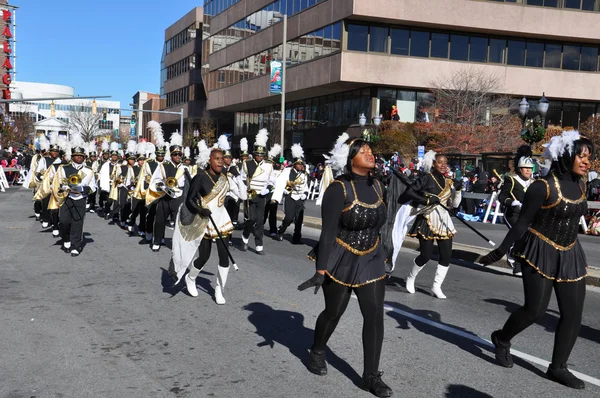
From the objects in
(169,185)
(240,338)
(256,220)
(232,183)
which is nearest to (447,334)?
(240,338)

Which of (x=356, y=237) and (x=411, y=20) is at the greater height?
(x=411, y=20)

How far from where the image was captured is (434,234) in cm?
790

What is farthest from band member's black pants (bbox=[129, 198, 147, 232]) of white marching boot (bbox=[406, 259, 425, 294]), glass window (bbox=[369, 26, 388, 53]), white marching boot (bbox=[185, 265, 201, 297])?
glass window (bbox=[369, 26, 388, 53])

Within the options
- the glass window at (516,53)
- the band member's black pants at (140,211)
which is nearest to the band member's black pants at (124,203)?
the band member's black pants at (140,211)

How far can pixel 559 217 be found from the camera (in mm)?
4758

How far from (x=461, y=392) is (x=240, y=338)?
2238 mm

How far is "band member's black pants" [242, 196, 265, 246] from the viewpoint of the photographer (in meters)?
11.9

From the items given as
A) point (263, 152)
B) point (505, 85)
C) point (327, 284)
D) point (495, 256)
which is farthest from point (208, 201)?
point (505, 85)

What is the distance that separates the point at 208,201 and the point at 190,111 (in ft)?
194

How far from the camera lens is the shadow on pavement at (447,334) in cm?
530

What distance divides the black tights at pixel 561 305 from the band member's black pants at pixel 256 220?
294 inches

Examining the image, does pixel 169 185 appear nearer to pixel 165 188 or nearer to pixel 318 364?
pixel 165 188

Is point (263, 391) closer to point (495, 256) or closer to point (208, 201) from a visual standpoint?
point (495, 256)

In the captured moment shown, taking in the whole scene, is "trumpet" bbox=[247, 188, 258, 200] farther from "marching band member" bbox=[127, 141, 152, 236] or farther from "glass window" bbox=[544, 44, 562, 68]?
"glass window" bbox=[544, 44, 562, 68]
